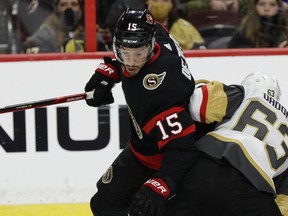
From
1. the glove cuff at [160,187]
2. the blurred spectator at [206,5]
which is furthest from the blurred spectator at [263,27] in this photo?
the glove cuff at [160,187]

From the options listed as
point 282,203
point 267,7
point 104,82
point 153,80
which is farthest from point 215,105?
point 267,7

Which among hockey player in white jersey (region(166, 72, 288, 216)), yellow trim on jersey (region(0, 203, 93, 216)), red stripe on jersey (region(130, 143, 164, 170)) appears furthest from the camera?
yellow trim on jersey (region(0, 203, 93, 216))

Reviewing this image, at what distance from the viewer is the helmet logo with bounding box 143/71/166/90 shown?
362 centimetres

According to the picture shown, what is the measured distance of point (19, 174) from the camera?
5.29m

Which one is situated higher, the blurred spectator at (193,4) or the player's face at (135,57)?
the player's face at (135,57)

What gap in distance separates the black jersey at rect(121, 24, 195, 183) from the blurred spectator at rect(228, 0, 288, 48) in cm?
171

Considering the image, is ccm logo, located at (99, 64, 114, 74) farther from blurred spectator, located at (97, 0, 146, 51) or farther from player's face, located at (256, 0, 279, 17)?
player's face, located at (256, 0, 279, 17)

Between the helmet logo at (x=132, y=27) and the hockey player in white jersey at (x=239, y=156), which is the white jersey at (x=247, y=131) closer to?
the hockey player in white jersey at (x=239, y=156)

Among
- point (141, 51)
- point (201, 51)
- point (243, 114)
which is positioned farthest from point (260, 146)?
point (201, 51)

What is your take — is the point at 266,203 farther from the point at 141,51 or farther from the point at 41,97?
the point at 41,97

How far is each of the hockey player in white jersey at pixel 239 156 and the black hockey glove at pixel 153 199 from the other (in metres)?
0.09

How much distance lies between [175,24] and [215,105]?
187cm

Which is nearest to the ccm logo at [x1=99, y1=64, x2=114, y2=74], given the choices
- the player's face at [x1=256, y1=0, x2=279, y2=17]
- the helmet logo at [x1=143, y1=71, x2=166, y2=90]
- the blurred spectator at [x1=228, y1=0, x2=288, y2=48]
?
the helmet logo at [x1=143, y1=71, x2=166, y2=90]

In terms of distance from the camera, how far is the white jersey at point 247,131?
351cm
